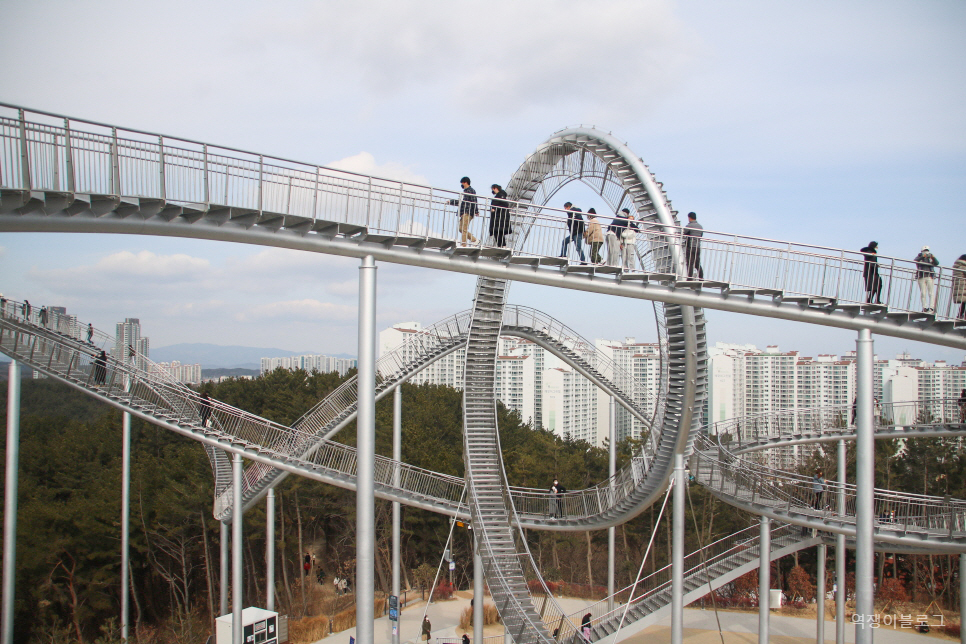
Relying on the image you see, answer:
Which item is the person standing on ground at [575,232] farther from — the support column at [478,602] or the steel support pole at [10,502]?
the steel support pole at [10,502]

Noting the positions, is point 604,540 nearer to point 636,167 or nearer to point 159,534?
point 159,534

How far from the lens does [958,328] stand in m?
10.7

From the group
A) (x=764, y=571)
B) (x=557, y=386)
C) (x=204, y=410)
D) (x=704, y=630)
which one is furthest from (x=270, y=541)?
(x=557, y=386)

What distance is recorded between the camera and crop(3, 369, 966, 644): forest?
75.7 ft

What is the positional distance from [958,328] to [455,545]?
24910 millimetres

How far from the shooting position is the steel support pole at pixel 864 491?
379 inches

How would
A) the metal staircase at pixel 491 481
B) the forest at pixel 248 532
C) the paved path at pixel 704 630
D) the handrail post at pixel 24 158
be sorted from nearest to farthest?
1. the handrail post at pixel 24 158
2. the metal staircase at pixel 491 481
3. the paved path at pixel 704 630
4. the forest at pixel 248 532

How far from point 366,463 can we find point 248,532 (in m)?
20.4

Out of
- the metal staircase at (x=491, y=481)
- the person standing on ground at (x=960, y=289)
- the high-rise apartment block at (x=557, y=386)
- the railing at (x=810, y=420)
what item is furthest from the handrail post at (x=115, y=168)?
the high-rise apartment block at (x=557, y=386)

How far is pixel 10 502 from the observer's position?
14953 millimetres

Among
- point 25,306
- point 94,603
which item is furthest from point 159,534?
point 25,306

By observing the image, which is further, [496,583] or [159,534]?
[159,534]

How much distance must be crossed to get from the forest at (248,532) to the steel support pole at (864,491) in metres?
11.6

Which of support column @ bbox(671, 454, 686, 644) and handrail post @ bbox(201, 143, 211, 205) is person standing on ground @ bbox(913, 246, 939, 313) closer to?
support column @ bbox(671, 454, 686, 644)
